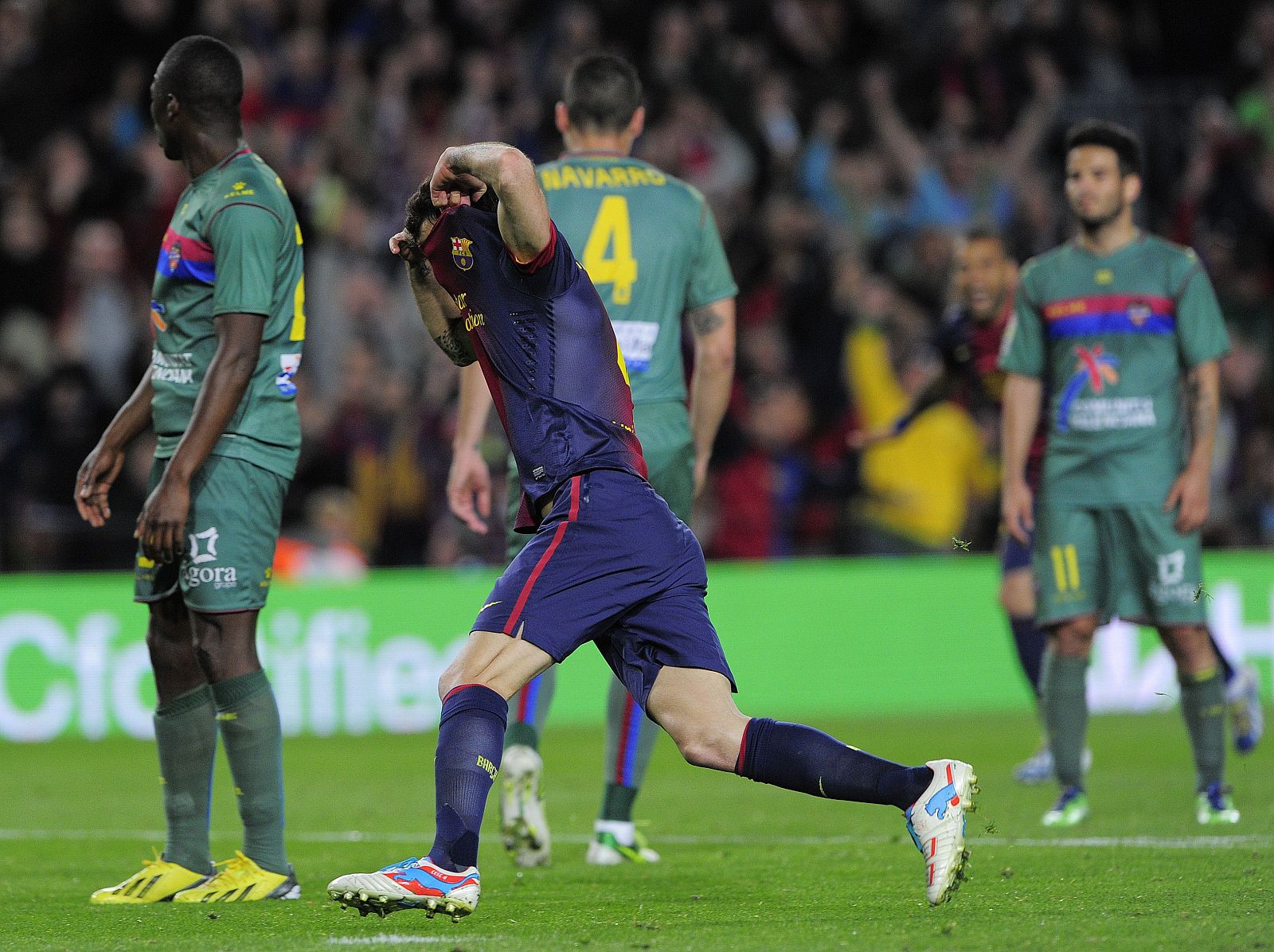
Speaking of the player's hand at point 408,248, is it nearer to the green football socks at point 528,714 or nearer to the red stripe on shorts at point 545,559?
the red stripe on shorts at point 545,559

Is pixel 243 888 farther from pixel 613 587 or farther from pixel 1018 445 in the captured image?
pixel 1018 445

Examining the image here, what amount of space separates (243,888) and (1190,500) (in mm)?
3920

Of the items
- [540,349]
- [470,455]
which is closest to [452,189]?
[540,349]

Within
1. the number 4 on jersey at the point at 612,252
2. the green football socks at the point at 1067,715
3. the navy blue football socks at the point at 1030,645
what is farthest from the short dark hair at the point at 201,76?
the navy blue football socks at the point at 1030,645

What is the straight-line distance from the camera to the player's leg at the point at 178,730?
5.82 meters

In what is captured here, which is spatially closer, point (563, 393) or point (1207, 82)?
point (563, 393)

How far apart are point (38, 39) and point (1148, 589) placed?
11.8 m

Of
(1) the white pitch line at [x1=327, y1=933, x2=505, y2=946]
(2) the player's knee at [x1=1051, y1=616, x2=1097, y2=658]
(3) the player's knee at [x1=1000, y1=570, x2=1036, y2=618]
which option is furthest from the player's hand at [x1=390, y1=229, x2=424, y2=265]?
(3) the player's knee at [x1=1000, y1=570, x2=1036, y2=618]

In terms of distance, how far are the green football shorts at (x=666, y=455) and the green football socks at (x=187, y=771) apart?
1.28 meters

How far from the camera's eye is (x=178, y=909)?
5496 mm

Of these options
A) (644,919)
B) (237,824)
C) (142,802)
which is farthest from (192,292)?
(142,802)

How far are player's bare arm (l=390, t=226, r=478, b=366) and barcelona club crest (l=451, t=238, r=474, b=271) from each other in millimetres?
145

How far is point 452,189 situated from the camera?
4938 millimetres

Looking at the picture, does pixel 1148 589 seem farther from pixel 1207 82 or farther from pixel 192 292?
pixel 1207 82
